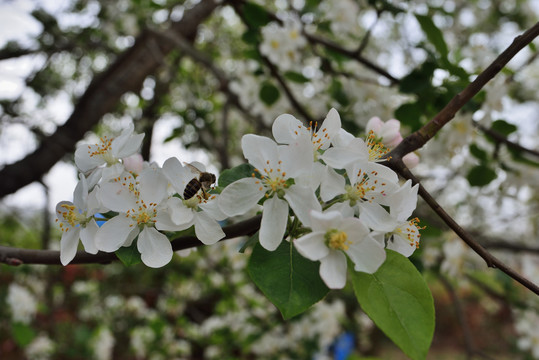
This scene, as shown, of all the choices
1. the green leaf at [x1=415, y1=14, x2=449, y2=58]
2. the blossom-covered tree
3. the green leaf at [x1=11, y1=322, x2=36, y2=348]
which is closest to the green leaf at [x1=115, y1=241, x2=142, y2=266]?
the blossom-covered tree

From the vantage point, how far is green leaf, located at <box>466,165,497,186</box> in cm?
156

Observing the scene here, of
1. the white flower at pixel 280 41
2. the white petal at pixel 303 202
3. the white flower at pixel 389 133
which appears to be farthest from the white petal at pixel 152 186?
the white flower at pixel 280 41

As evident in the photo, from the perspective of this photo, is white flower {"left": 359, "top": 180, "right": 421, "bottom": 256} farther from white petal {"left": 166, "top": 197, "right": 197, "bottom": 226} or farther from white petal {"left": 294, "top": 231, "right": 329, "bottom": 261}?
white petal {"left": 166, "top": 197, "right": 197, "bottom": 226}

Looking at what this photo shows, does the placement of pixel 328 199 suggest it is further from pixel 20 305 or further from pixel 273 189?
pixel 20 305

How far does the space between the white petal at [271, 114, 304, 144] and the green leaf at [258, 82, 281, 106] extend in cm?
126

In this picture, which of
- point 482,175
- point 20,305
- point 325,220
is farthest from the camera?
point 20,305

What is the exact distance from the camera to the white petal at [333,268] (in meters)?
0.57

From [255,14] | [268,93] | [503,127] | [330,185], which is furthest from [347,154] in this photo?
[268,93]

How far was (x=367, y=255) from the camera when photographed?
0.59 meters

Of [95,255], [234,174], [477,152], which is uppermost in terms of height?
[234,174]

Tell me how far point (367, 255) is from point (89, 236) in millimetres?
437

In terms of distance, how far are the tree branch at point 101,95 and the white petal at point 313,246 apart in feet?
7.37

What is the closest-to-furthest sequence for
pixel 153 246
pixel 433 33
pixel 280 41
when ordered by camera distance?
pixel 153 246 < pixel 433 33 < pixel 280 41

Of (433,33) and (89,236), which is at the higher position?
(433,33)
